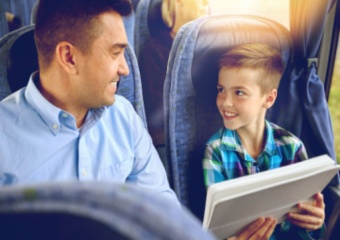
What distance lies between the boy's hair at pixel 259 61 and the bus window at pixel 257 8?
145mm

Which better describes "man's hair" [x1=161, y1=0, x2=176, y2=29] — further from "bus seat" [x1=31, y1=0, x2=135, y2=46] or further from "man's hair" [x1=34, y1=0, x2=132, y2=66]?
"man's hair" [x1=34, y1=0, x2=132, y2=66]

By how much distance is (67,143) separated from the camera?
3.40 ft

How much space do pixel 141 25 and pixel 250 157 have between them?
2.04 feet

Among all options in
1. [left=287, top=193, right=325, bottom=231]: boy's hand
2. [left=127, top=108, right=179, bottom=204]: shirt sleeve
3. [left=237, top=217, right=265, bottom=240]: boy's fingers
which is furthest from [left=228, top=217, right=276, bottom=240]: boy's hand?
[left=127, top=108, right=179, bottom=204]: shirt sleeve

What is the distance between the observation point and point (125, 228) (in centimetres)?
30

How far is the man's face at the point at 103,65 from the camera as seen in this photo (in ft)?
3.30

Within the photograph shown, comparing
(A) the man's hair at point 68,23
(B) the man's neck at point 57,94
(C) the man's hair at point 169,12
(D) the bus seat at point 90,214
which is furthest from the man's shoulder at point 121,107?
(D) the bus seat at point 90,214

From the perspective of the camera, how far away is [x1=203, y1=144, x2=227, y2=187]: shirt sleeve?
1.26 m

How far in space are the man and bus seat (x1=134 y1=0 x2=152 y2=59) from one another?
0.16m

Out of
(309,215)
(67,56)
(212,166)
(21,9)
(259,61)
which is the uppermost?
(21,9)

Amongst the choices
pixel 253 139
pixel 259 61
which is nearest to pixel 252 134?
pixel 253 139

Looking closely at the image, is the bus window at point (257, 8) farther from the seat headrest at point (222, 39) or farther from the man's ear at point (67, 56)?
the man's ear at point (67, 56)

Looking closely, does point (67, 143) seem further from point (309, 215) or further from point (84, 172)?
point (309, 215)

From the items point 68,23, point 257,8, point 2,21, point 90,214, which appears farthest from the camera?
point 257,8
